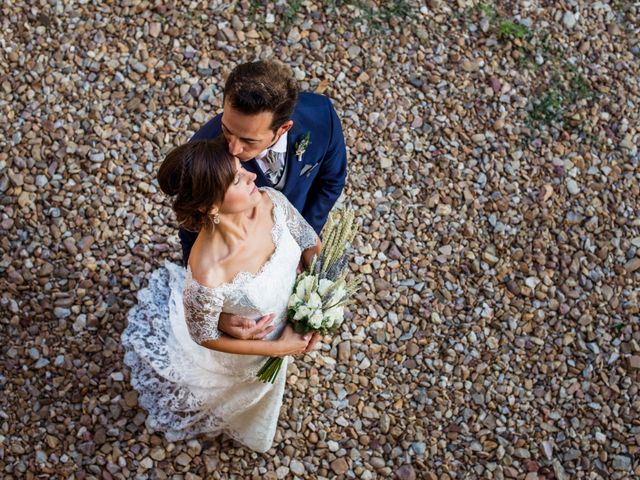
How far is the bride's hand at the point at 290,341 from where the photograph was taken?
10.7 ft

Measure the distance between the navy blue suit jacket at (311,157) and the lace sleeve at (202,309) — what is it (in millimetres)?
466

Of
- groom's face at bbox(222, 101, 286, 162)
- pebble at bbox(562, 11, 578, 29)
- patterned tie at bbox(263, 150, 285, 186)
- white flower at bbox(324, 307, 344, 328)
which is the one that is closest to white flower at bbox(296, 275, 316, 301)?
white flower at bbox(324, 307, 344, 328)

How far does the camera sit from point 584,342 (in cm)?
459

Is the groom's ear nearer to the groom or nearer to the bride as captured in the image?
the groom

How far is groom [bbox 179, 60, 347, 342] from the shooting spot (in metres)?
A: 2.91

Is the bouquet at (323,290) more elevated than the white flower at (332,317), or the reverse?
the bouquet at (323,290)

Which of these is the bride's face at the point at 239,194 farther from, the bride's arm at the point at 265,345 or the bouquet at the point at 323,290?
the bride's arm at the point at 265,345

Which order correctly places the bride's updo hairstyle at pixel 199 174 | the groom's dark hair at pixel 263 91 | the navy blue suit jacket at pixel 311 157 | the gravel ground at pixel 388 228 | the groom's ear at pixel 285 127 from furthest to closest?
the gravel ground at pixel 388 228 → the navy blue suit jacket at pixel 311 157 → the groom's ear at pixel 285 127 → the groom's dark hair at pixel 263 91 → the bride's updo hairstyle at pixel 199 174

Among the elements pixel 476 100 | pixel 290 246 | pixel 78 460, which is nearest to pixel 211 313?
pixel 290 246

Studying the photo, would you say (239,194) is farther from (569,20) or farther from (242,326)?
(569,20)

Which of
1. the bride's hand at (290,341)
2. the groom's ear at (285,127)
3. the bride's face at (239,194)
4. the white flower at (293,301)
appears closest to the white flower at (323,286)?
the white flower at (293,301)

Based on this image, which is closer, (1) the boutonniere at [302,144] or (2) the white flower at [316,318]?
(2) the white flower at [316,318]

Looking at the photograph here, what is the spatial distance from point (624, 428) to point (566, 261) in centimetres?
107

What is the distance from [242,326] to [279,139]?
81cm
